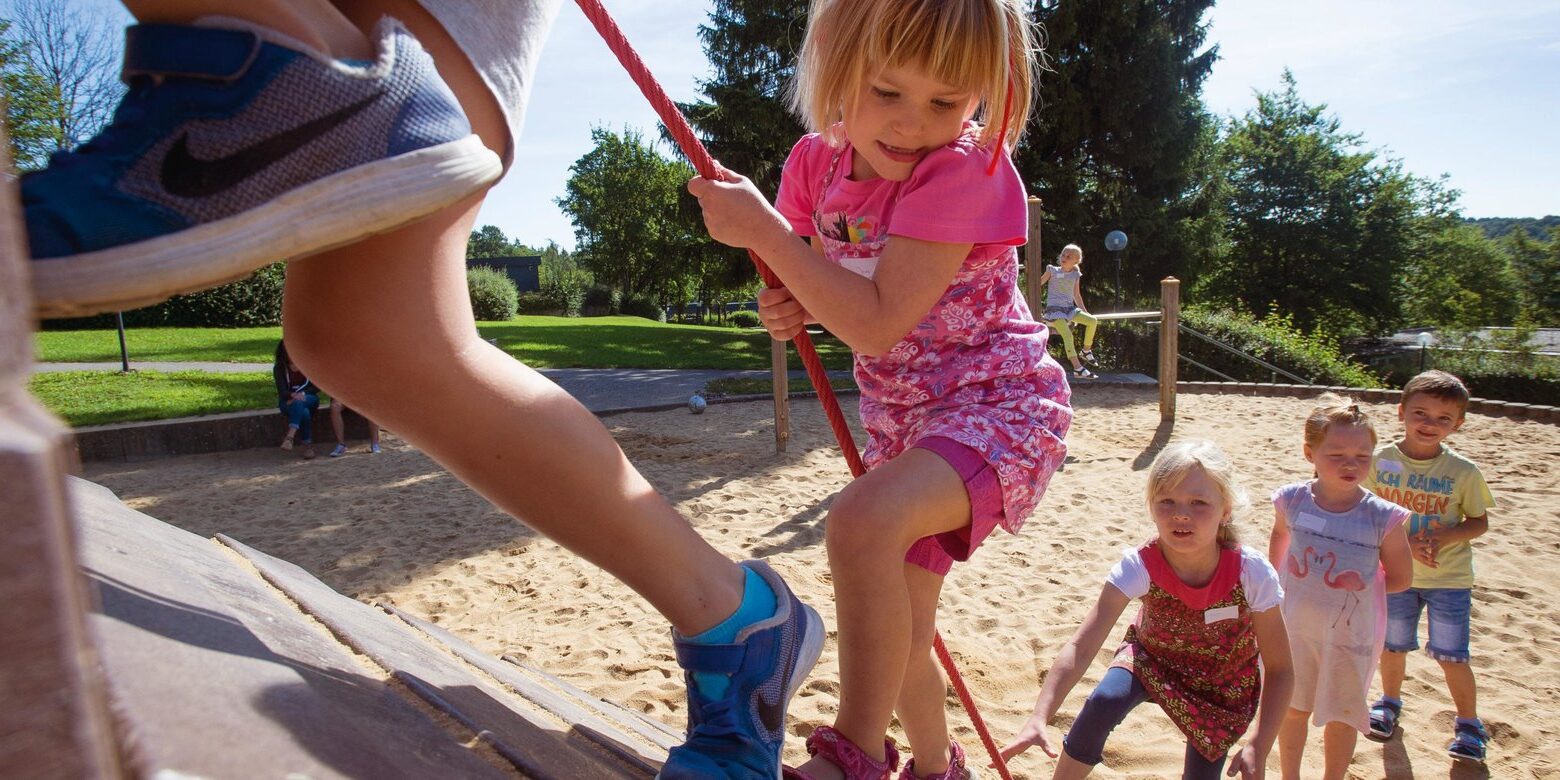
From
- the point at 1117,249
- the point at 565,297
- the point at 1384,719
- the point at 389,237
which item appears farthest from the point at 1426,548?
the point at 565,297

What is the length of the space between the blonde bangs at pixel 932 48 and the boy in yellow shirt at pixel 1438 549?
267 centimetres

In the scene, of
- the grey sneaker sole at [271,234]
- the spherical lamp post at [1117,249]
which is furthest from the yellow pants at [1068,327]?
the grey sneaker sole at [271,234]

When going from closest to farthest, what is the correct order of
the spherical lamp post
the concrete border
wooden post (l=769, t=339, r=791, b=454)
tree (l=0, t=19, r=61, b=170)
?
tree (l=0, t=19, r=61, b=170) < wooden post (l=769, t=339, r=791, b=454) < the concrete border < the spherical lamp post

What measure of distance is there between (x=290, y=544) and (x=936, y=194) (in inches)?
206

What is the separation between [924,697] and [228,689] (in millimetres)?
1713

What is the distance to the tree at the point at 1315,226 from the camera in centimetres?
3141

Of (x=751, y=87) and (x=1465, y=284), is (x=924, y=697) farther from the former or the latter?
(x=1465, y=284)

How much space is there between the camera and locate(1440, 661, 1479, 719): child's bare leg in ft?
11.0

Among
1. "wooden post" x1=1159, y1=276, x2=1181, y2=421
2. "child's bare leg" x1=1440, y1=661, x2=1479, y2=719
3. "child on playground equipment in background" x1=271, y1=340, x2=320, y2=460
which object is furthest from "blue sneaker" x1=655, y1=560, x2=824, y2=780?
"wooden post" x1=1159, y1=276, x2=1181, y2=421

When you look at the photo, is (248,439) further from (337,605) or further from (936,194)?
(936,194)

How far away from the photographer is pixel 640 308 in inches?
1853

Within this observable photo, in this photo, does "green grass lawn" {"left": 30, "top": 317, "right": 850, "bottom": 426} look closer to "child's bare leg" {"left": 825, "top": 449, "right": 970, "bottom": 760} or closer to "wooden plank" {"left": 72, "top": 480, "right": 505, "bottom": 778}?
"wooden plank" {"left": 72, "top": 480, "right": 505, "bottom": 778}

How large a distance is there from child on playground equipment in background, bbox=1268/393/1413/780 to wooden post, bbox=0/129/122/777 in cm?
332

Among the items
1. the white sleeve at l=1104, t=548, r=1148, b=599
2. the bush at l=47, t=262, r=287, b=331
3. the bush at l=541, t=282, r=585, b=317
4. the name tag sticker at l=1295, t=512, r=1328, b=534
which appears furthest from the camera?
the bush at l=541, t=282, r=585, b=317
